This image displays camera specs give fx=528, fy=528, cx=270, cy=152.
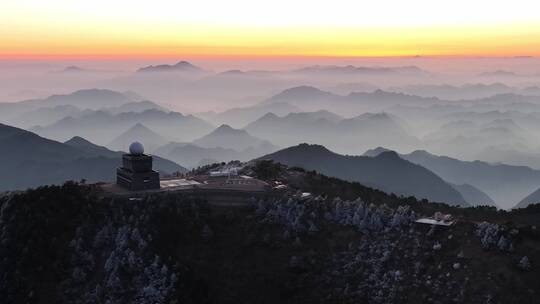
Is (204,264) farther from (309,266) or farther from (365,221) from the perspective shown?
(365,221)

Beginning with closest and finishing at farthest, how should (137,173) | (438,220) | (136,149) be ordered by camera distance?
(438,220)
(137,173)
(136,149)

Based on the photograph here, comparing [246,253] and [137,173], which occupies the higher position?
[137,173]

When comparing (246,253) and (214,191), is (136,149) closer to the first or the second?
(214,191)

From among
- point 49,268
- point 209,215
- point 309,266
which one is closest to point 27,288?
point 49,268

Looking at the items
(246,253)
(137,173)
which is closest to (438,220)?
(246,253)

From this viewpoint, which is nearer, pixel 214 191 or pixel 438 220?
pixel 438 220

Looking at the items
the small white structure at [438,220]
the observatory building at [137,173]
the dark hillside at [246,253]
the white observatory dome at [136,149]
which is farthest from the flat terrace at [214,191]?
the small white structure at [438,220]

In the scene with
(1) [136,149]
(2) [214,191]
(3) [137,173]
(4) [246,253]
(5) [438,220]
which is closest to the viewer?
(4) [246,253]

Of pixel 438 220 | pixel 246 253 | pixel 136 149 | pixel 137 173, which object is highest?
pixel 136 149

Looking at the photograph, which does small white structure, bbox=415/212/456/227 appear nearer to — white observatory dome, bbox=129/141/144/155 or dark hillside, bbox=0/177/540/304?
dark hillside, bbox=0/177/540/304
